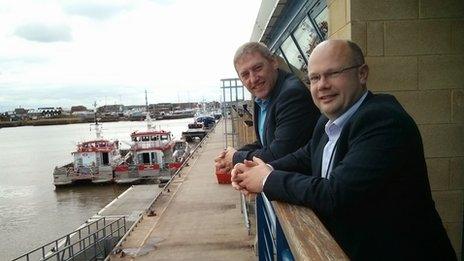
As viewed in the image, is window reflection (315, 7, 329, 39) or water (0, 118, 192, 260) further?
water (0, 118, 192, 260)

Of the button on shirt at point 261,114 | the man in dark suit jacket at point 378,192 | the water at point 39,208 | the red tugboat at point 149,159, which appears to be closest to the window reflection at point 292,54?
the button on shirt at point 261,114

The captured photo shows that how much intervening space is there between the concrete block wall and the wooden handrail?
2245 millimetres

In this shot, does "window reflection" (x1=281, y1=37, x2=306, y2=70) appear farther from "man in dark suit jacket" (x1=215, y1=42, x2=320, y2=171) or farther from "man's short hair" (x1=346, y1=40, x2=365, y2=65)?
"man's short hair" (x1=346, y1=40, x2=365, y2=65)

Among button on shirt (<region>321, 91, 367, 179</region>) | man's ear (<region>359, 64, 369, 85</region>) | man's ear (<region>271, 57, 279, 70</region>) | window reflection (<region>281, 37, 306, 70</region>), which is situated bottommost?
button on shirt (<region>321, 91, 367, 179</region>)

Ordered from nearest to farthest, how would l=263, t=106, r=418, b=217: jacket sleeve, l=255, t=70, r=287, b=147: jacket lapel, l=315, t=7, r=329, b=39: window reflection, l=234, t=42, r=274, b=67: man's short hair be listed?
l=263, t=106, r=418, b=217: jacket sleeve < l=255, t=70, r=287, b=147: jacket lapel < l=234, t=42, r=274, b=67: man's short hair < l=315, t=7, r=329, b=39: window reflection

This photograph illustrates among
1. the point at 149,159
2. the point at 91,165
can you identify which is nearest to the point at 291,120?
the point at 149,159

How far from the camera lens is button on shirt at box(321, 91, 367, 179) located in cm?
165

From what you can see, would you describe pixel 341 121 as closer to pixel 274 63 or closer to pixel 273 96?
pixel 273 96

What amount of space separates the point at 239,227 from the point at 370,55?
10087 mm

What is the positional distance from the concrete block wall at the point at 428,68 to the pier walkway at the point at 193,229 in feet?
24.0

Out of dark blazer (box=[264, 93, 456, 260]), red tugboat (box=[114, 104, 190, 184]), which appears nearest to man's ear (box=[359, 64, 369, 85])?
dark blazer (box=[264, 93, 456, 260])

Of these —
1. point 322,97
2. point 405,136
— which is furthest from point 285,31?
point 405,136

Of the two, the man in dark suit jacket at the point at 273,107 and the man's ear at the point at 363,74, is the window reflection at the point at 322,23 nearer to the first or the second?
the man in dark suit jacket at the point at 273,107

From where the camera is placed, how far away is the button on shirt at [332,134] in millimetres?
1653
